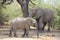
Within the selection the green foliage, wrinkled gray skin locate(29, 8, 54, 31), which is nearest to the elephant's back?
wrinkled gray skin locate(29, 8, 54, 31)

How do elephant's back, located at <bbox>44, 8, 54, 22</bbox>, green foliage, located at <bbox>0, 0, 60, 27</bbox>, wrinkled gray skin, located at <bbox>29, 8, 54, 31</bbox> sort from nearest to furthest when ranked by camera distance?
1. wrinkled gray skin, located at <bbox>29, 8, 54, 31</bbox>
2. elephant's back, located at <bbox>44, 8, 54, 22</bbox>
3. green foliage, located at <bbox>0, 0, 60, 27</bbox>

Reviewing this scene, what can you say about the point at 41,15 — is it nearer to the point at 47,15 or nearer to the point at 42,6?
the point at 47,15

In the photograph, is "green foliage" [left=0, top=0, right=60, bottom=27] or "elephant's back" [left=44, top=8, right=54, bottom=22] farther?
"green foliage" [left=0, top=0, right=60, bottom=27]

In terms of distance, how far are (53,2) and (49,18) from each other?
5.45 metres

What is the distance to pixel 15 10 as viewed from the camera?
22141 millimetres

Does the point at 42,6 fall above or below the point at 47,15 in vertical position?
above

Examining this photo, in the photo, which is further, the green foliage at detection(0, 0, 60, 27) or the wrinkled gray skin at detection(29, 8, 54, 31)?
the green foliage at detection(0, 0, 60, 27)

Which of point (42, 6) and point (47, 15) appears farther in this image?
point (42, 6)

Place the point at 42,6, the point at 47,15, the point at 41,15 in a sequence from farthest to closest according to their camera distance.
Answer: the point at 42,6 < the point at 47,15 < the point at 41,15

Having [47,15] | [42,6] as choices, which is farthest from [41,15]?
[42,6]

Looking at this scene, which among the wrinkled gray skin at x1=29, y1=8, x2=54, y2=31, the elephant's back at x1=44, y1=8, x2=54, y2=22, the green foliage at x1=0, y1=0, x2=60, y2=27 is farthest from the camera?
the green foliage at x1=0, y1=0, x2=60, y2=27

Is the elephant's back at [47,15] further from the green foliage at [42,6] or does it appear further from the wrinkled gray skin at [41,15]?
the green foliage at [42,6]

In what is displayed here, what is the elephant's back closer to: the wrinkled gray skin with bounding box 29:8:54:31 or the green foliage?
the wrinkled gray skin with bounding box 29:8:54:31

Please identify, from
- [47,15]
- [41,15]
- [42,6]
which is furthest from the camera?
[42,6]
